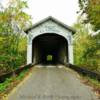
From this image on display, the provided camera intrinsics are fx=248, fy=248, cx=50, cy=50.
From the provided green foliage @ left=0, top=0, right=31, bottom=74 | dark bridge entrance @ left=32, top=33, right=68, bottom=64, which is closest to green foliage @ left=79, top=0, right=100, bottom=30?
green foliage @ left=0, top=0, right=31, bottom=74

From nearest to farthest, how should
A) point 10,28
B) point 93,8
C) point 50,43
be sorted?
point 93,8, point 10,28, point 50,43

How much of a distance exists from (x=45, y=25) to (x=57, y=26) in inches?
53.7

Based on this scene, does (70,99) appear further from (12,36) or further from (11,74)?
(12,36)

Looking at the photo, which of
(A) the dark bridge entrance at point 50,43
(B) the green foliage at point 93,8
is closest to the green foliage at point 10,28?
(B) the green foliage at point 93,8

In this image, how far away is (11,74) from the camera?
1505cm

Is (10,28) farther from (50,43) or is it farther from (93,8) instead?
(50,43)

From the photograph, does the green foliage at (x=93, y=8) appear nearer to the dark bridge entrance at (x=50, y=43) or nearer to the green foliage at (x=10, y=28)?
the green foliage at (x=10, y=28)

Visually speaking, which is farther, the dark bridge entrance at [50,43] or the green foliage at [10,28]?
the dark bridge entrance at [50,43]

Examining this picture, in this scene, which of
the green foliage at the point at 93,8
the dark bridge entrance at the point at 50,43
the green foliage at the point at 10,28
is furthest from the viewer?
the dark bridge entrance at the point at 50,43

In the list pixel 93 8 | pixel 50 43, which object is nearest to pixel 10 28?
pixel 93 8

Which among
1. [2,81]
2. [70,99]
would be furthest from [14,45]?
[70,99]

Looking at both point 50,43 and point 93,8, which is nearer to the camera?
point 93,8

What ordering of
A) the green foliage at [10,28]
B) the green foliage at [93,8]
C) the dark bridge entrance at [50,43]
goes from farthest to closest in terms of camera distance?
the dark bridge entrance at [50,43] < the green foliage at [10,28] < the green foliage at [93,8]

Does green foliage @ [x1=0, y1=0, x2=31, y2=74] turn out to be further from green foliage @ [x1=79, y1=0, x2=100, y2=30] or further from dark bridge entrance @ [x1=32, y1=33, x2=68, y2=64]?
dark bridge entrance @ [x1=32, y1=33, x2=68, y2=64]
